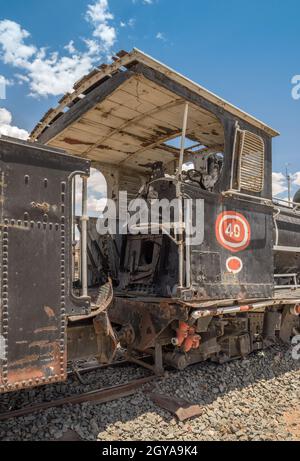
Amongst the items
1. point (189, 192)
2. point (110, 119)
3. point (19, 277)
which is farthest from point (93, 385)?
point (110, 119)

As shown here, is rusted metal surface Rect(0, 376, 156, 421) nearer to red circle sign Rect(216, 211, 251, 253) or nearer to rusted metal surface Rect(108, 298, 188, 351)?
rusted metal surface Rect(108, 298, 188, 351)

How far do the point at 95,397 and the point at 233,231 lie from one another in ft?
9.01

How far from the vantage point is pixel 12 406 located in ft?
13.7

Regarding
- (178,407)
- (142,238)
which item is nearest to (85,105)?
(142,238)

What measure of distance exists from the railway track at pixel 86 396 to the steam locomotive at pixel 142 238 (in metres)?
0.48

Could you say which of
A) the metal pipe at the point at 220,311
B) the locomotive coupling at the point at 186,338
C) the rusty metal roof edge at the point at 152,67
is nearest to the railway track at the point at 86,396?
the locomotive coupling at the point at 186,338

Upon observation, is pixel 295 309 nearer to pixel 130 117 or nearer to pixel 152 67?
pixel 130 117

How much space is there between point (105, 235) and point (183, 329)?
2521mm

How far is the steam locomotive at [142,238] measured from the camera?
311 centimetres

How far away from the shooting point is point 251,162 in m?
5.34

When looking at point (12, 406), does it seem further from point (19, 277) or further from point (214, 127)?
point (214, 127)

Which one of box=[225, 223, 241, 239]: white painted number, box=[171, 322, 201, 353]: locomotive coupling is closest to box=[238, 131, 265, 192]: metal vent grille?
box=[225, 223, 241, 239]: white painted number

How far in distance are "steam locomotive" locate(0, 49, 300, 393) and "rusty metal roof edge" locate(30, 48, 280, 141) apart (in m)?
0.02

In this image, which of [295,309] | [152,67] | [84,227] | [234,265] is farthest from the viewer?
[295,309]
